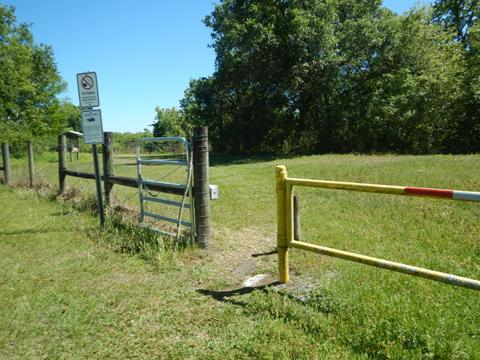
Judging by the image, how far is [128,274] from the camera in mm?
4648

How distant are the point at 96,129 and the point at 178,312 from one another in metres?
3.96

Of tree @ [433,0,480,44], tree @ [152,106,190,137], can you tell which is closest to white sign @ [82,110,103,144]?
tree @ [433,0,480,44]

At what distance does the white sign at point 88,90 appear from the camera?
6012mm

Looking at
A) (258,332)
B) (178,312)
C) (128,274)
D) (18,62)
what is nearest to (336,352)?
(258,332)

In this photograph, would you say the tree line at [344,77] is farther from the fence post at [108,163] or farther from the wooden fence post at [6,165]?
the fence post at [108,163]

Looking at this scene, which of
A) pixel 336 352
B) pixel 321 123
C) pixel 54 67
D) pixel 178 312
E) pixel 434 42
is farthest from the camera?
pixel 54 67

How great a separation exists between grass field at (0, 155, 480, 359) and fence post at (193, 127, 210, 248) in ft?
1.05

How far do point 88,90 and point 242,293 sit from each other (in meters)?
4.50

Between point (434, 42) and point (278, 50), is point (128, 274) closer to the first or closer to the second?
point (278, 50)

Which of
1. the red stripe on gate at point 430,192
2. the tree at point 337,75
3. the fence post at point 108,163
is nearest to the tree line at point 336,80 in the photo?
the tree at point 337,75

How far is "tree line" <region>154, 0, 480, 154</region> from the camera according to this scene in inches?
832

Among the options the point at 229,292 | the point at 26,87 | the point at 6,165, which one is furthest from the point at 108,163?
the point at 26,87

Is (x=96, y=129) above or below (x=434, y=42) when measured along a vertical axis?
below

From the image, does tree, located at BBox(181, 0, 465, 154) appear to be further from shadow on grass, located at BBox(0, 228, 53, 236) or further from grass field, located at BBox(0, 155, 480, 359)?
shadow on grass, located at BBox(0, 228, 53, 236)
